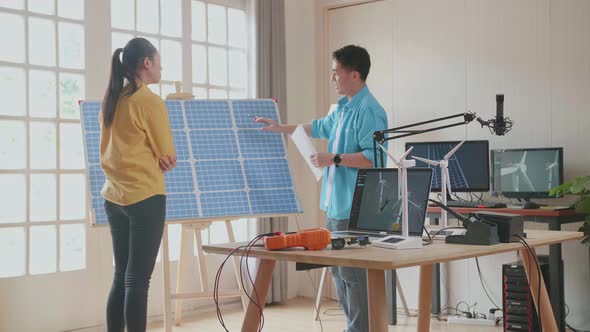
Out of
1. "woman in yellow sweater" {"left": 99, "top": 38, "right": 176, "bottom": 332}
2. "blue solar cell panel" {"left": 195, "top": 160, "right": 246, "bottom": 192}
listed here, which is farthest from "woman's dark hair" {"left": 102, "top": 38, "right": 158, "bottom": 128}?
"blue solar cell panel" {"left": 195, "top": 160, "right": 246, "bottom": 192}

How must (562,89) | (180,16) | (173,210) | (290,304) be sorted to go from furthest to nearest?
(290,304) → (180,16) → (562,89) → (173,210)

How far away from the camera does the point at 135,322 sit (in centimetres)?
322

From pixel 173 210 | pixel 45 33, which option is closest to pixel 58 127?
pixel 45 33

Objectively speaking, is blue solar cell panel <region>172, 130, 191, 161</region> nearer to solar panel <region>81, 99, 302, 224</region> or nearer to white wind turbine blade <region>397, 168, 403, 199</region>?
solar panel <region>81, 99, 302, 224</region>

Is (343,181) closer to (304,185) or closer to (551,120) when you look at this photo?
(551,120)

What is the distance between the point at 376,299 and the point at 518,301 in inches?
87.7

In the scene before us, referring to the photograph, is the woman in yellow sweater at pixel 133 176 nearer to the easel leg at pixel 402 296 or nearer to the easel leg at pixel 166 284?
the easel leg at pixel 166 284

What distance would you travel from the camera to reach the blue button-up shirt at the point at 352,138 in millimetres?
3201

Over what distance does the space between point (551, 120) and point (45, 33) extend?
3.12m

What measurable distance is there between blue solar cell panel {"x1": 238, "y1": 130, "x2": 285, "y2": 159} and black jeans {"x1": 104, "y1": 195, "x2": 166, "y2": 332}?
1135 millimetres

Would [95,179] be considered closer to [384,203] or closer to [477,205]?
[384,203]

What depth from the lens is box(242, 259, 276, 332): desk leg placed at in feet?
8.62

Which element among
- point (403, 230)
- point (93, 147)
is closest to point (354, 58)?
point (403, 230)

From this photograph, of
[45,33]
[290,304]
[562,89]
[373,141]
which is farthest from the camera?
[290,304]
